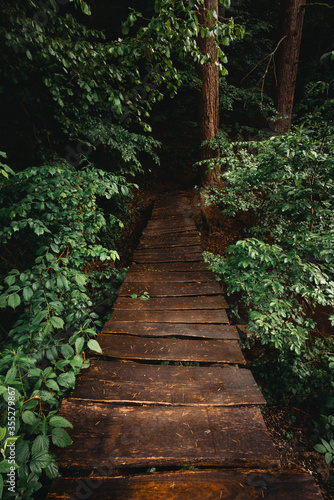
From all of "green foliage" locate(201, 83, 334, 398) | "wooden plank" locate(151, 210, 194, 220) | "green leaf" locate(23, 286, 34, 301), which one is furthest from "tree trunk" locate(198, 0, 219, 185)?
"green leaf" locate(23, 286, 34, 301)

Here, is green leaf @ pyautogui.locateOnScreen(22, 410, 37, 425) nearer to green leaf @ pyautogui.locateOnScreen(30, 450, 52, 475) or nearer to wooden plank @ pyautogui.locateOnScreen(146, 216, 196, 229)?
green leaf @ pyautogui.locateOnScreen(30, 450, 52, 475)

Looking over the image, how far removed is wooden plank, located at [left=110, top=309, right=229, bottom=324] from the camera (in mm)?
2600

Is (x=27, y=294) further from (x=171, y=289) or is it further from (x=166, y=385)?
(x=171, y=289)

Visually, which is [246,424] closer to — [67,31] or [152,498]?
[152,498]

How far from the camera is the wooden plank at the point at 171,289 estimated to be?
10.3ft

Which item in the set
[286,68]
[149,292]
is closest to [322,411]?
[149,292]

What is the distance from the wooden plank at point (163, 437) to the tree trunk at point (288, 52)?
699cm

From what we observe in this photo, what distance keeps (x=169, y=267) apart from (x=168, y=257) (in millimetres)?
390

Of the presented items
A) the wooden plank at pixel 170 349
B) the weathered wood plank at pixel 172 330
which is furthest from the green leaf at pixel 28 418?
the weathered wood plank at pixel 172 330

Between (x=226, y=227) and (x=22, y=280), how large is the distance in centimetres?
606

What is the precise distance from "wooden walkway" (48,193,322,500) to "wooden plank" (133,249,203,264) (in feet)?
4.45

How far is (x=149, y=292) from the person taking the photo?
10.5ft

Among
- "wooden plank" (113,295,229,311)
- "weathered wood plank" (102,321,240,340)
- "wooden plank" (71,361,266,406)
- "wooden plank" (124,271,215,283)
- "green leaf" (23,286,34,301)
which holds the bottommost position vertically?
"wooden plank" (124,271,215,283)

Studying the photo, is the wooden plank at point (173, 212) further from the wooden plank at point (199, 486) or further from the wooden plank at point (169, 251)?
the wooden plank at point (199, 486)
